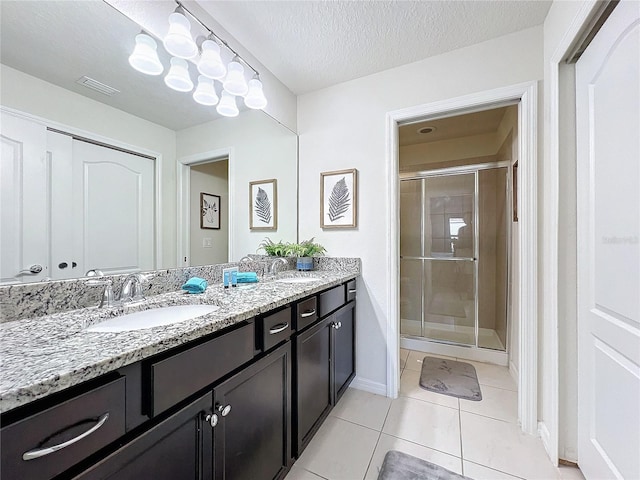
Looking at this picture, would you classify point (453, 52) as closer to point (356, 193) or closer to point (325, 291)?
point (356, 193)

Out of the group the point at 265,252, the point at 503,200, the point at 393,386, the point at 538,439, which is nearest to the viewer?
the point at 538,439

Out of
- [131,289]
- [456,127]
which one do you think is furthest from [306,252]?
[456,127]

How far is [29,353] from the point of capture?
62cm

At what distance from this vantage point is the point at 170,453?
0.73 metres

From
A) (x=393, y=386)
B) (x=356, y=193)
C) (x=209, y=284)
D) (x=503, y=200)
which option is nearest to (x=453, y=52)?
(x=356, y=193)

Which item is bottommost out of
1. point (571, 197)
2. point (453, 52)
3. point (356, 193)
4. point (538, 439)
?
point (538, 439)

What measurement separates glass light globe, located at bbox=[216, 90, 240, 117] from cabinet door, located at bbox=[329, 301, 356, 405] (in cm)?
143

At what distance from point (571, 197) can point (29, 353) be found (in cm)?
211

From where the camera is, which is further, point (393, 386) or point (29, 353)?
point (393, 386)

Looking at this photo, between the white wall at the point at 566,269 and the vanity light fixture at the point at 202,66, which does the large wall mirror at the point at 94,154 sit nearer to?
the vanity light fixture at the point at 202,66

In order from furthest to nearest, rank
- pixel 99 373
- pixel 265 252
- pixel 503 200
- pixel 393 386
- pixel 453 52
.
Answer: pixel 503 200, pixel 265 252, pixel 393 386, pixel 453 52, pixel 99 373

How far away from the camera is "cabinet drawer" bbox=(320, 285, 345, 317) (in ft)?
5.11

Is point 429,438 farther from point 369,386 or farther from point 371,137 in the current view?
point 371,137

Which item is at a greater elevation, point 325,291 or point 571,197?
point 571,197
